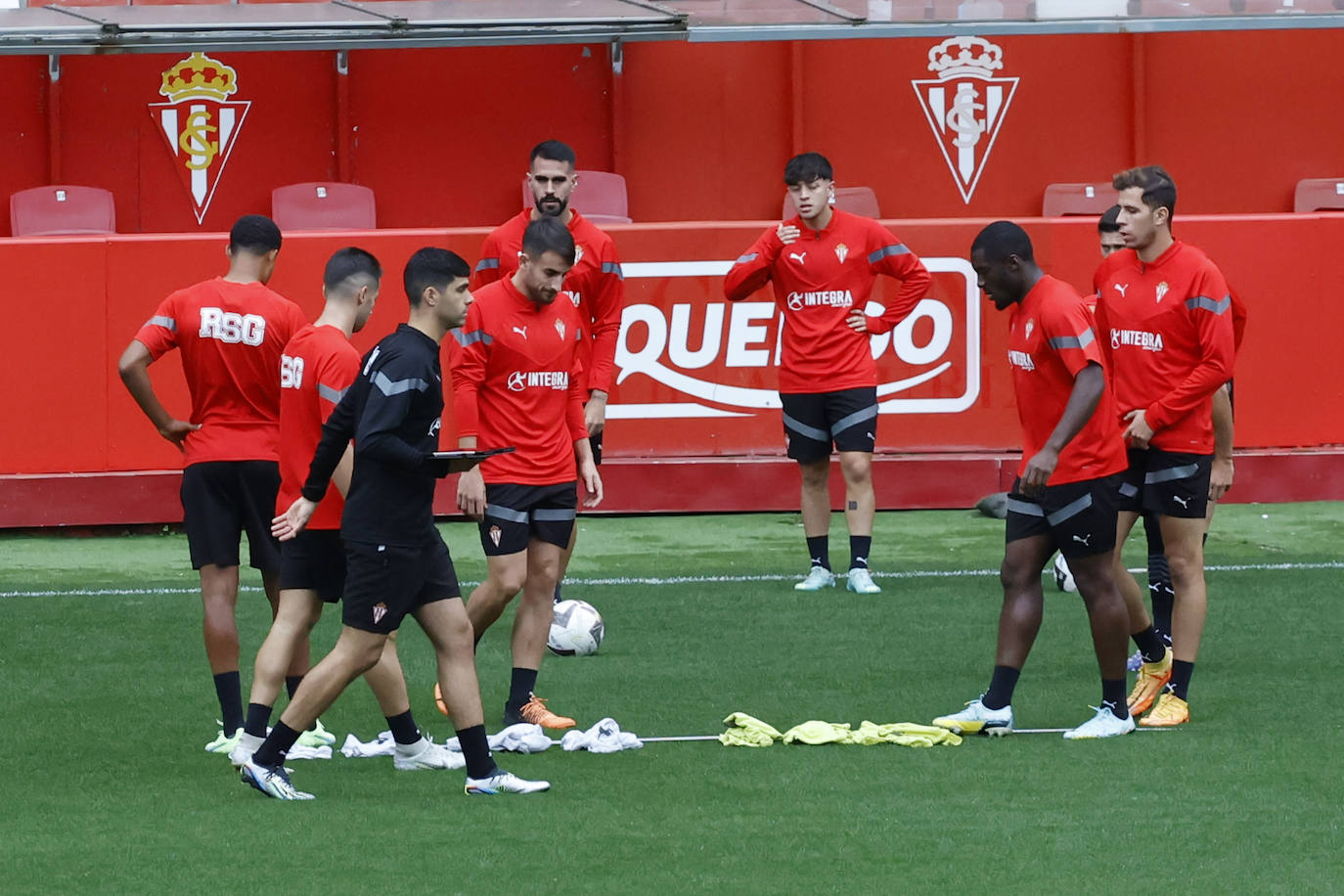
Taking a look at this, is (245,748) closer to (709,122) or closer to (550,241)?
(550,241)

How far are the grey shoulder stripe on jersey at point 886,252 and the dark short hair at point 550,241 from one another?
154 inches

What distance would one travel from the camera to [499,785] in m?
6.50

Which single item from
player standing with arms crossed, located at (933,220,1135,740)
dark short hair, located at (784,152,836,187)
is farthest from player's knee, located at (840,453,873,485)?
player standing with arms crossed, located at (933,220,1135,740)

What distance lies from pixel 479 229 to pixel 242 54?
6.58 metres

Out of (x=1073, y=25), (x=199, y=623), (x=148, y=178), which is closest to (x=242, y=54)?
(x=148, y=178)

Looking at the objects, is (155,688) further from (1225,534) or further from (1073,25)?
(1073,25)

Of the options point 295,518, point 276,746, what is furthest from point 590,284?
point 276,746

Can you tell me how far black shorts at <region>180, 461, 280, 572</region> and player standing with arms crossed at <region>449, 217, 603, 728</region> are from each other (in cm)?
80

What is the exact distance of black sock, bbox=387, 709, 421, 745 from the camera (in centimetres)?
690

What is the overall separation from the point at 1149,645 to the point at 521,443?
2691 mm

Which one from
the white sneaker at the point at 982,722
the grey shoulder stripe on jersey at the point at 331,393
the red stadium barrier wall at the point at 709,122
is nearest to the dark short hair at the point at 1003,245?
the white sneaker at the point at 982,722

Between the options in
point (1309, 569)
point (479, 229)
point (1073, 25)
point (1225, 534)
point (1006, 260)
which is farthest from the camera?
point (1073, 25)

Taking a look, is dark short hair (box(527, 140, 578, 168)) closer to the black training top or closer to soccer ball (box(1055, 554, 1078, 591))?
the black training top

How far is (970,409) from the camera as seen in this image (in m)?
13.5
